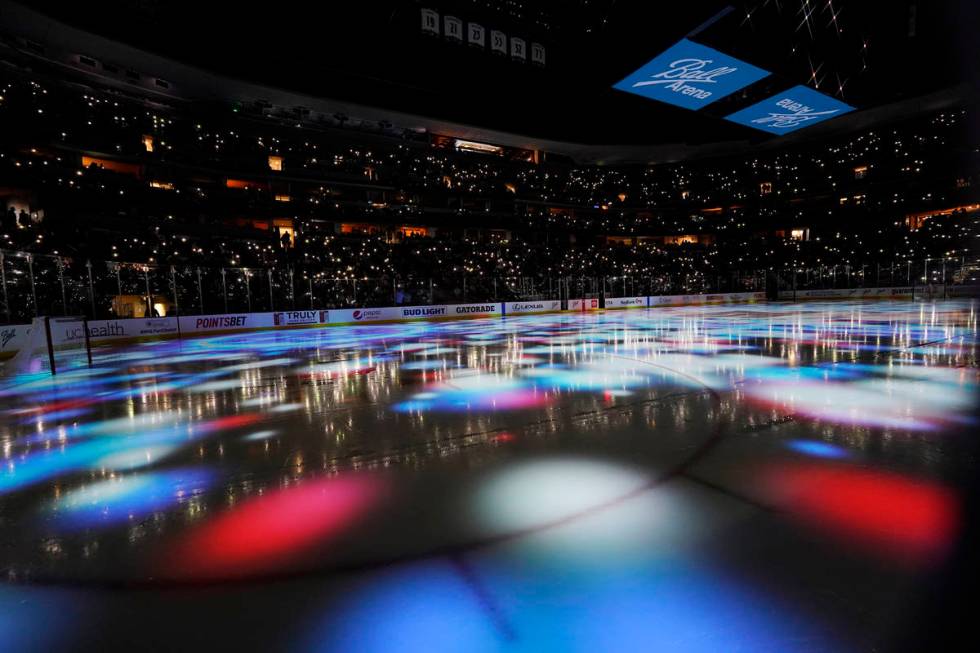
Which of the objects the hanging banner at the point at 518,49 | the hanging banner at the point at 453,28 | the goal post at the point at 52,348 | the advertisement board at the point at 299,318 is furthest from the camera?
the advertisement board at the point at 299,318

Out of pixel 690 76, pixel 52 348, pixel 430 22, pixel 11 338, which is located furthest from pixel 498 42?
pixel 11 338

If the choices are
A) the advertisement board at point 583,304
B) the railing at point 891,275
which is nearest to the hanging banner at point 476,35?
the advertisement board at point 583,304

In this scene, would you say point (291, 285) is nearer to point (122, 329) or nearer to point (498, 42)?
point (122, 329)

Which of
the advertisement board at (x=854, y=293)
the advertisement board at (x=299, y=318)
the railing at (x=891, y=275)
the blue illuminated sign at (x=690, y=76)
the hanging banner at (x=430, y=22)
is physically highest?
the hanging banner at (x=430, y=22)

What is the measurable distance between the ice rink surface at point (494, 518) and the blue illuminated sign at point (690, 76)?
32.3 ft

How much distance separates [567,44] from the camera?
1569 centimetres

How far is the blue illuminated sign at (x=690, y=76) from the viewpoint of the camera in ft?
39.7

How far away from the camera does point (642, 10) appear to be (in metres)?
11.7

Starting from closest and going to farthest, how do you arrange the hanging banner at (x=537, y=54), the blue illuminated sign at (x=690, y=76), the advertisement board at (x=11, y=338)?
1. the advertisement board at (x=11, y=338)
2. the blue illuminated sign at (x=690, y=76)
3. the hanging banner at (x=537, y=54)

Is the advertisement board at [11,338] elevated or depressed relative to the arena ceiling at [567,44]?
depressed

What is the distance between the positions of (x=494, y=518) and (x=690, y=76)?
588 inches

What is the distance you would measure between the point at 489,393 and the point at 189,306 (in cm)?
1810

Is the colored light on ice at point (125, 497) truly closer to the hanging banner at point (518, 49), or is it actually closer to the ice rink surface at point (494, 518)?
the ice rink surface at point (494, 518)

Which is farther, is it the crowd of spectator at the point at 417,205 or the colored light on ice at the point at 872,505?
the crowd of spectator at the point at 417,205
